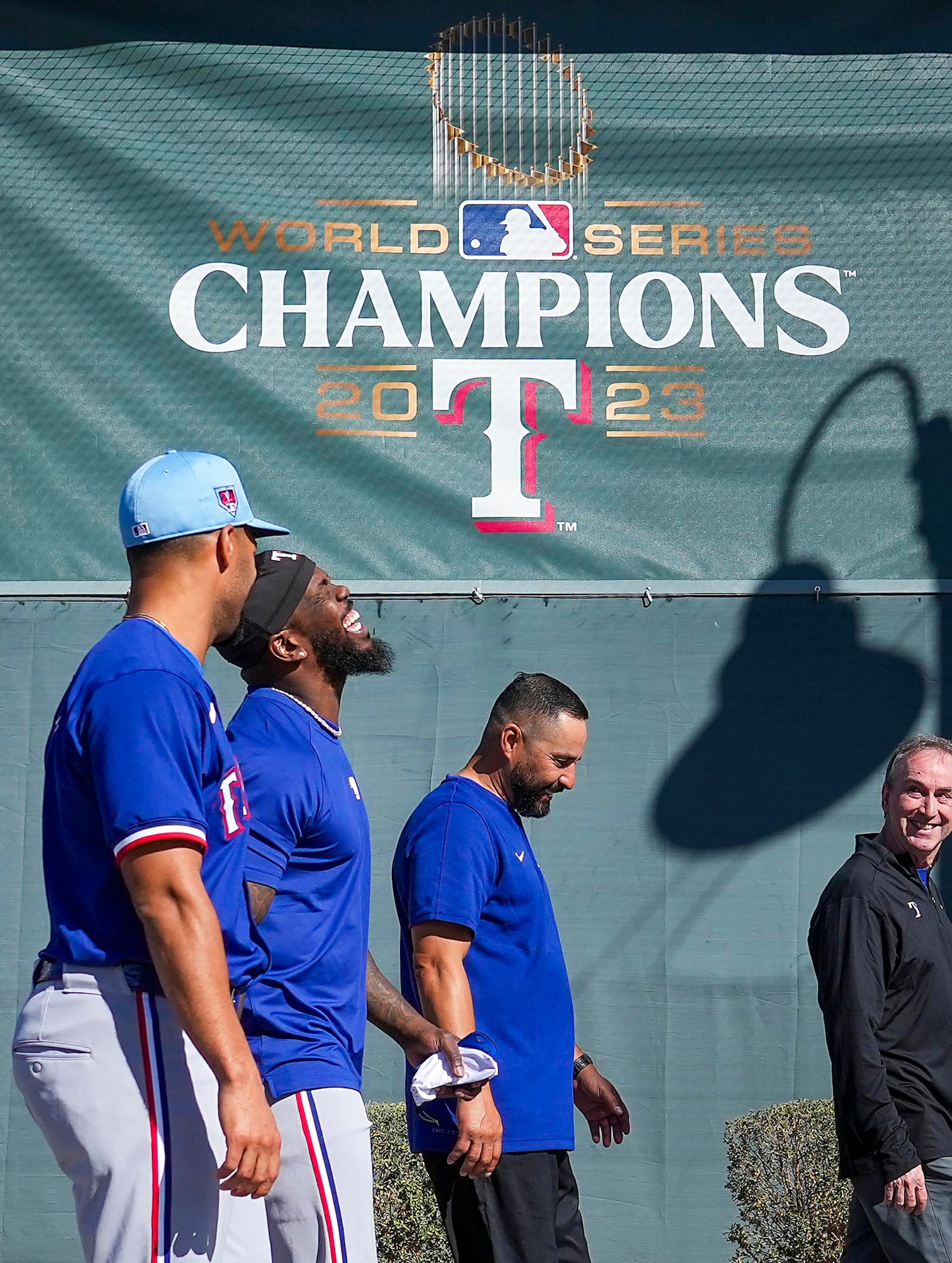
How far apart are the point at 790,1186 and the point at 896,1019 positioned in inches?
70.3

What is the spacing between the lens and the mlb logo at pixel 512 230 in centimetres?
608

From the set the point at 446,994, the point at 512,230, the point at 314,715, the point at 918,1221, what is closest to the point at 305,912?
the point at 314,715

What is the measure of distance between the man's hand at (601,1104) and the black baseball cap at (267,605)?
57.5 inches

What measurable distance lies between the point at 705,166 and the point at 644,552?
1604 mm

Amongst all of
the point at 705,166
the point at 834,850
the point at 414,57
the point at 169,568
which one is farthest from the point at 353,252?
the point at 169,568

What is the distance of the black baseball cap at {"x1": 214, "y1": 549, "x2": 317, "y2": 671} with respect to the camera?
10.7 feet

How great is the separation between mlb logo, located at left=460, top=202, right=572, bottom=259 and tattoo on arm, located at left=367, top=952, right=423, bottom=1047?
11.7 ft

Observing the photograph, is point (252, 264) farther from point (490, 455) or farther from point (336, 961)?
point (336, 961)

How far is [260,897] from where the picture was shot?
9.21 feet

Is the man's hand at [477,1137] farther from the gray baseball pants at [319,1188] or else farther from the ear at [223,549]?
the ear at [223,549]

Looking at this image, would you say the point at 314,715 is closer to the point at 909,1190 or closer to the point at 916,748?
the point at 916,748

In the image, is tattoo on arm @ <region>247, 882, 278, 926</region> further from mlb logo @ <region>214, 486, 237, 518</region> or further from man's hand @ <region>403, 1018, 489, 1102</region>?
mlb logo @ <region>214, 486, 237, 518</region>

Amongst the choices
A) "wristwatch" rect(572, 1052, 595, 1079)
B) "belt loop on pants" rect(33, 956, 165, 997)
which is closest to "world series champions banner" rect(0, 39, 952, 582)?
"wristwatch" rect(572, 1052, 595, 1079)

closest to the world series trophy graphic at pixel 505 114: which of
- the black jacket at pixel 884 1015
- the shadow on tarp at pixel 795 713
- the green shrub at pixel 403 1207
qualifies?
the shadow on tarp at pixel 795 713
